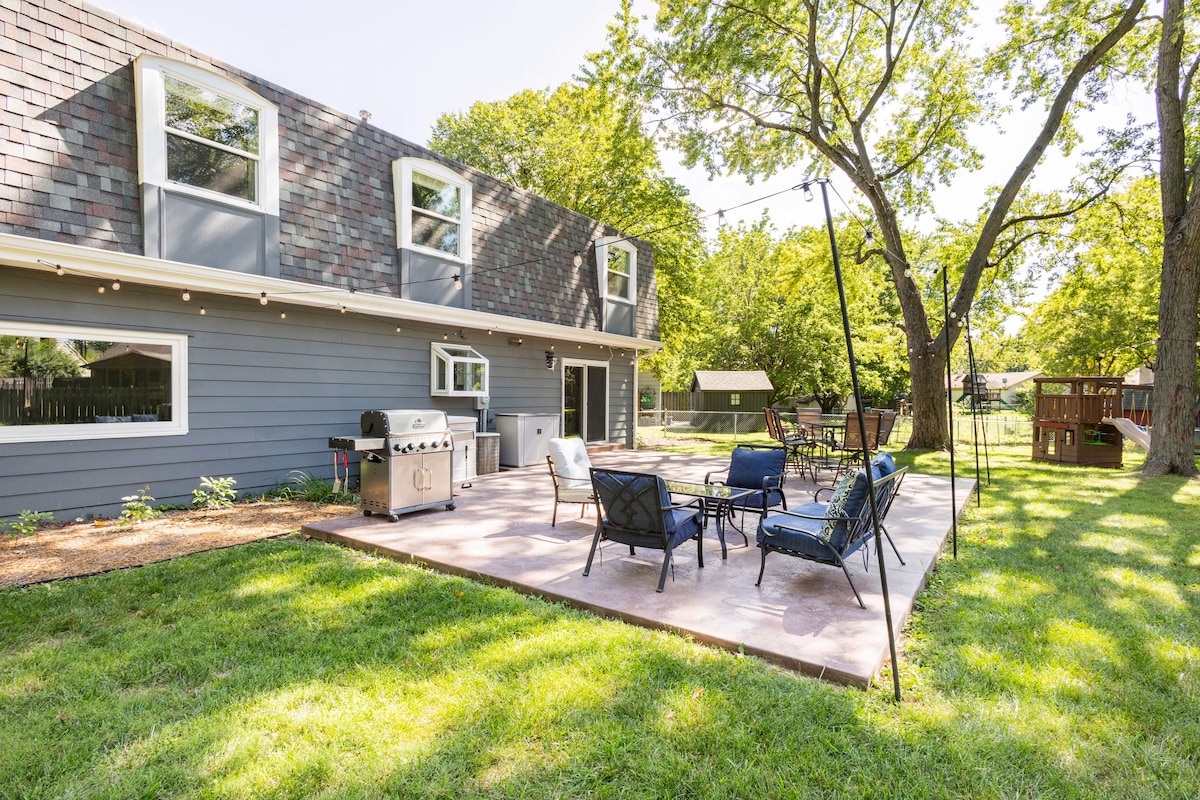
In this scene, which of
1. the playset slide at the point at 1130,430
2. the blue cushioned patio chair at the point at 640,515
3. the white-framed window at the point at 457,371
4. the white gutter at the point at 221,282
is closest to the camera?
the blue cushioned patio chair at the point at 640,515

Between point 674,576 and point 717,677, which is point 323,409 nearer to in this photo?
point 674,576

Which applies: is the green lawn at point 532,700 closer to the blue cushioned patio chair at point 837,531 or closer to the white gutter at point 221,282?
the blue cushioned patio chair at point 837,531

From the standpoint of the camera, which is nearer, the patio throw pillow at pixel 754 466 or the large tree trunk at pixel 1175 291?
the patio throw pillow at pixel 754 466

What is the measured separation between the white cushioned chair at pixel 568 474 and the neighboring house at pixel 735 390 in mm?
21294

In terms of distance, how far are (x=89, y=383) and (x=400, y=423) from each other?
325 centimetres

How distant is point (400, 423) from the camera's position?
5.58m

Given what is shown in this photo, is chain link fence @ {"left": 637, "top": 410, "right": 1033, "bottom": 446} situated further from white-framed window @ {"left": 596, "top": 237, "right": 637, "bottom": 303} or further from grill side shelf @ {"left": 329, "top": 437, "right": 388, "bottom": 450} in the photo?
grill side shelf @ {"left": 329, "top": 437, "right": 388, "bottom": 450}

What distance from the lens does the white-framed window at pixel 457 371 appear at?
29.5 feet

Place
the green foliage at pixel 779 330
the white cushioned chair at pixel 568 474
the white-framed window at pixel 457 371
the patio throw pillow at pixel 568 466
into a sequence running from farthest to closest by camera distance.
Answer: the green foliage at pixel 779 330
the white-framed window at pixel 457 371
the patio throw pillow at pixel 568 466
the white cushioned chair at pixel 568 474

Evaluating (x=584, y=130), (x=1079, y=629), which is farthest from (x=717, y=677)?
(x=584, y=130)

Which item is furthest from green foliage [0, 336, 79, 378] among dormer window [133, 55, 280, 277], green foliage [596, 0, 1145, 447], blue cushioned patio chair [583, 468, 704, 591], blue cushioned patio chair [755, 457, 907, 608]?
green foliage [596, 0, 1145, 447]

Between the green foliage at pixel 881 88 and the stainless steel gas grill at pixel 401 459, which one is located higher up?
the green foliage at pixel 881 88

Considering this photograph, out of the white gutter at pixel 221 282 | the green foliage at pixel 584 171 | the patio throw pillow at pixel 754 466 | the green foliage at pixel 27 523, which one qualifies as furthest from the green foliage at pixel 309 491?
the green foliage at pixel 584 171

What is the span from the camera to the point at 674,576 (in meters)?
4.04
